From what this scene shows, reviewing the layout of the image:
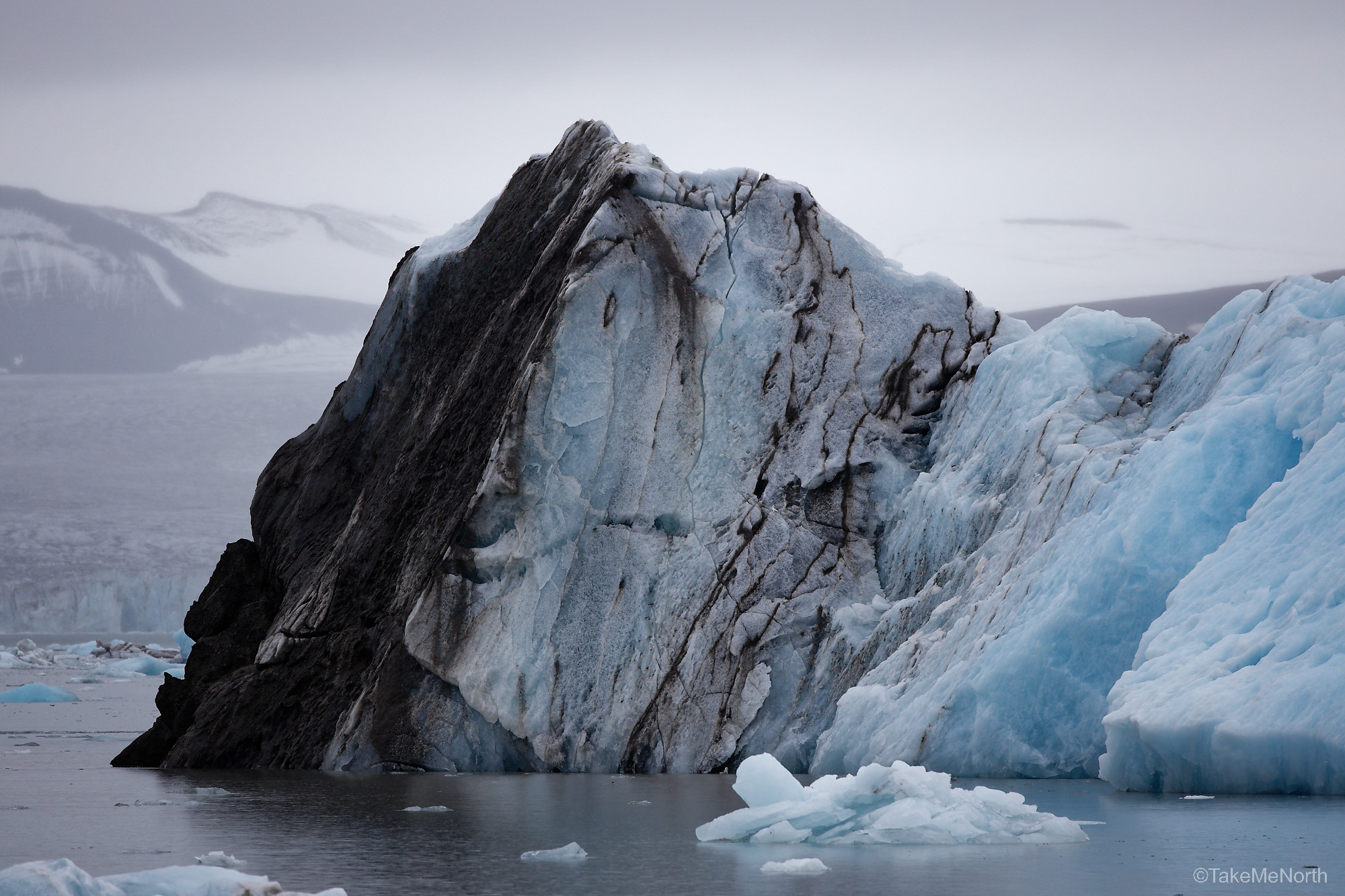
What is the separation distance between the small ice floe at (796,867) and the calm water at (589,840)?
85mm

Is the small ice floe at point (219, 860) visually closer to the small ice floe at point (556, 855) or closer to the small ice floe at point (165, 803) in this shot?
the small ice floe at point (556, 855)

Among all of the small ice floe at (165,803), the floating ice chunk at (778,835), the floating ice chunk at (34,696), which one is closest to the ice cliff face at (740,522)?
the small ice floe at (165,803)

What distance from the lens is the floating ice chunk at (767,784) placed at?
24.7 feet

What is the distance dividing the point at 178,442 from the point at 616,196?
61809 mm

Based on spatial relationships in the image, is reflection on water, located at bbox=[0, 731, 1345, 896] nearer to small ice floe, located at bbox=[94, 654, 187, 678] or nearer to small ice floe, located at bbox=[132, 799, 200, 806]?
small ice floe, located at bbox=[132, 799, 200, 806]

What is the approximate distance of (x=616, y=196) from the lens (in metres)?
14.4

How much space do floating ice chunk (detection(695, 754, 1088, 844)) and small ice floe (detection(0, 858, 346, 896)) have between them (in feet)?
8.63

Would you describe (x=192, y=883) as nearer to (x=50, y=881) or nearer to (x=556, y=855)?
(x=50, y=881)

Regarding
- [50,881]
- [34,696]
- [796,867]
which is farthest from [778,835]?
[34,696]

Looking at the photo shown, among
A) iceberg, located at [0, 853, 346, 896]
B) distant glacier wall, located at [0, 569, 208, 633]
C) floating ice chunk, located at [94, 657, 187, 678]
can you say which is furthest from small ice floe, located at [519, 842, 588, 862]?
distant glacier wall, located at [0, 569, 208, 633]

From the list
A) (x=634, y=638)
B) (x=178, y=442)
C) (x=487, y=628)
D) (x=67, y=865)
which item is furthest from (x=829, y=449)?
(x=178, y=442)

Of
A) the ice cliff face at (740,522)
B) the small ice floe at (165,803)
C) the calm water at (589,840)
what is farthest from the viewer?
the ice cliff face at (740,522)

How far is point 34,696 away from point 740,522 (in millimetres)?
18543

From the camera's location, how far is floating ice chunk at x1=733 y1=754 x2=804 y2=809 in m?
7.52
